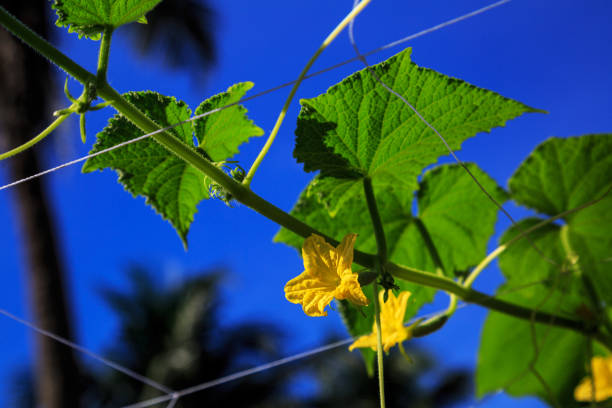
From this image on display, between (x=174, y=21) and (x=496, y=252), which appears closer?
(x=496, y=252)

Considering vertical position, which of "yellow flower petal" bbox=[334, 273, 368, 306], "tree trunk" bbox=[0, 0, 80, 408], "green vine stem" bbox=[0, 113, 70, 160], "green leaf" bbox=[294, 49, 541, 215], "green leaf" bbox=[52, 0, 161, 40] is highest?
"tree trunk" bbox=[0, 0, 80, 408]

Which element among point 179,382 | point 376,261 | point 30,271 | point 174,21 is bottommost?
point 376,261

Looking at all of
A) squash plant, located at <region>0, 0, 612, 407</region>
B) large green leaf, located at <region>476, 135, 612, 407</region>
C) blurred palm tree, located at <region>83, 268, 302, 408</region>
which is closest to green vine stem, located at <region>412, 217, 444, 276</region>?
squash plant, located at <region>0, 0, 612, 407</region>

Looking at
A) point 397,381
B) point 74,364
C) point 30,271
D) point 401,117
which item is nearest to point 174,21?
point 30,271

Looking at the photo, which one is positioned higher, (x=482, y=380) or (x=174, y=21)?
(x=174, y=21)

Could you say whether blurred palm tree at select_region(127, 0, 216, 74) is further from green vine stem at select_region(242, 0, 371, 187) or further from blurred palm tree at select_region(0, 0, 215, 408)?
green vine stem at select_region(242, 0, 371, 187)

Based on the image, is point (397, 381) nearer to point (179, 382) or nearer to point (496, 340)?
point (179, 382)

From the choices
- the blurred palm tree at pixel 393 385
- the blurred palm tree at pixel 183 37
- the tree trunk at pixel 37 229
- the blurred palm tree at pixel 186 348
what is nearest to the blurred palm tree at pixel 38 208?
the tree trunk at pixel 37 229

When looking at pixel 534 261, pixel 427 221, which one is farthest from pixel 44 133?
pixel 534 261

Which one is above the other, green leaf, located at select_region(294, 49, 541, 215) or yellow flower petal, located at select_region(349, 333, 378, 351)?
green leaf, located at select_region(294, 49, 541, 215)

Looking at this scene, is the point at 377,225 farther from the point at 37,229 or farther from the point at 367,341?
the point at 37,229
